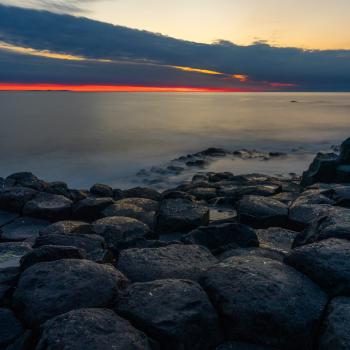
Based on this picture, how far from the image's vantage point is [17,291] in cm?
354

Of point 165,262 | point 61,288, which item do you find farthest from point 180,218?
point 61,288

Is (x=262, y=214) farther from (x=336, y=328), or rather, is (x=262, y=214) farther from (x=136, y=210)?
(x=336, y=328)

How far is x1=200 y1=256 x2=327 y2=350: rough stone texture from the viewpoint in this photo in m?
3.20

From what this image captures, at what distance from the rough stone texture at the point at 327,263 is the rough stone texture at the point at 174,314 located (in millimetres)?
1073

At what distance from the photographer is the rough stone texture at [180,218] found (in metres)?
6.72

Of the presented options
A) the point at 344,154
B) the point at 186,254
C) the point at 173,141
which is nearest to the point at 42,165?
the point at 173,141

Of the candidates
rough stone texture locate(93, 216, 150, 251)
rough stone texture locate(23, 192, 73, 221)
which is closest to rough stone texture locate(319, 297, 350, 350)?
rough stone texture locate(93, 216, 150, 251)

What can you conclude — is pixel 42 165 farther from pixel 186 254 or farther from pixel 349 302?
pixel 349 302

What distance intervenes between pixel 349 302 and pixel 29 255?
3114mm

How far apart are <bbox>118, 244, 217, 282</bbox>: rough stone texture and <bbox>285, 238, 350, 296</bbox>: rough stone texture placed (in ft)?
3.13

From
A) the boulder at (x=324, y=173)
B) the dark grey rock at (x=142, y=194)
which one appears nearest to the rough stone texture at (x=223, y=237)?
the dark grey rock at (x=142, y=194)

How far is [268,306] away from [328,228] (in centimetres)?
181

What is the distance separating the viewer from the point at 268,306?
10.6 ft

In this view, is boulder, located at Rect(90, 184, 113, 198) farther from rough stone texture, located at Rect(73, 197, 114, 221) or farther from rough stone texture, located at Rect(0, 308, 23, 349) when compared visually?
rough stone texture, located at Rect(0, 308, 23, 349)
